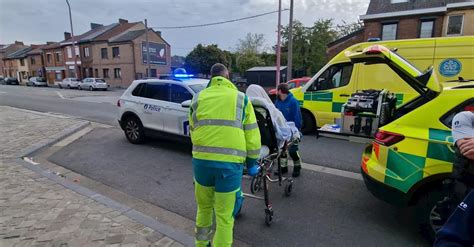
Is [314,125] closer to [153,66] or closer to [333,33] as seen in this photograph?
[333,33]

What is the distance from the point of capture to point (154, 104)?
6176 millimetres

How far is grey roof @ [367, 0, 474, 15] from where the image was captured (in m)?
18.3

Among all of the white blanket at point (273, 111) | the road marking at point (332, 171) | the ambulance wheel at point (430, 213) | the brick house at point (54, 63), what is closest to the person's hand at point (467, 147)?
the ambulance wheel at point (430, 213)

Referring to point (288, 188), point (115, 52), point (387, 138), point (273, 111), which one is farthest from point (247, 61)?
point (387, 138)

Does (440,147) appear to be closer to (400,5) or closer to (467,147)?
(467,147)

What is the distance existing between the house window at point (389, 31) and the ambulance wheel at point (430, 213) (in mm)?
20176

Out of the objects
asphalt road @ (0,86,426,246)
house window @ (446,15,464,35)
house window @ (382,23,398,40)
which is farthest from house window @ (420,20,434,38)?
asphalt road @ (0,86,426,246)

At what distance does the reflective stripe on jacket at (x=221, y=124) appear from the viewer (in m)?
2.31

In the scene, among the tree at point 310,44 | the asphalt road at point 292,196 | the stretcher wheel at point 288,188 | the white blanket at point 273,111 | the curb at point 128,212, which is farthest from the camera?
the tree at point 310,44

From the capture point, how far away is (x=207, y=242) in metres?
2.48

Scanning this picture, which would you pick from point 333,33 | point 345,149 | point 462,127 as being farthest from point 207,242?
point 333,33

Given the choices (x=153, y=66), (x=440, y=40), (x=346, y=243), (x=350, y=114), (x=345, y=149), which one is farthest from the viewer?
(x=153, y=66)

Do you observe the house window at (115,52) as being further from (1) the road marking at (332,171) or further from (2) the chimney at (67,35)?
(1) the road marking at (332,171)

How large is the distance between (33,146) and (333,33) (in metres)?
29.3
